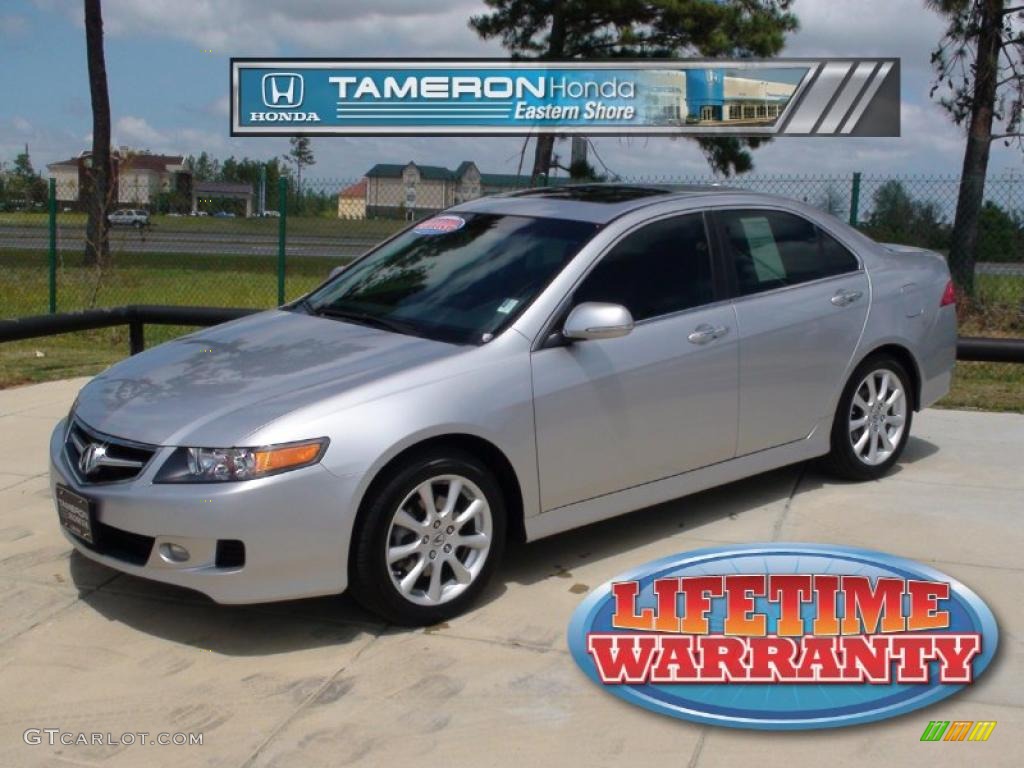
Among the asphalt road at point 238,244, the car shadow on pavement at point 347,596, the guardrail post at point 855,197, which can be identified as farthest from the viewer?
the asphalt road at point 238,244

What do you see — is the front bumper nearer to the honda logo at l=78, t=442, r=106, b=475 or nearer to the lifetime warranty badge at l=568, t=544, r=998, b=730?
the honda logo at l=78, t=442, r=106, b=475

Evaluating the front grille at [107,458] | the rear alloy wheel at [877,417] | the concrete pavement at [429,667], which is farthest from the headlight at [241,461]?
the rear alloy wheel at [877,417]

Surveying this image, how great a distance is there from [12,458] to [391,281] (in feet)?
9.82

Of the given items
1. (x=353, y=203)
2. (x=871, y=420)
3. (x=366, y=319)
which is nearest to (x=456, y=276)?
(x=366, y=319)

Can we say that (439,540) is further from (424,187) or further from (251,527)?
(424,187)

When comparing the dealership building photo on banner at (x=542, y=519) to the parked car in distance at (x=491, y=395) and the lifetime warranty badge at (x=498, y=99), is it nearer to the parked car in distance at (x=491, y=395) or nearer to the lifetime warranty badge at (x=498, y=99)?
the parked car in distance at (x=491, y=395)

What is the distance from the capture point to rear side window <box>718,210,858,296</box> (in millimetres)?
6125

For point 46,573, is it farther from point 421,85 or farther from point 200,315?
point 421,85

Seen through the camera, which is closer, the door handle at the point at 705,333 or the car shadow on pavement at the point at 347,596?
the car shadow on pavement at the point at 347,596

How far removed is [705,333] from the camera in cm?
571

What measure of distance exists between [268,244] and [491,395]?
1442cm

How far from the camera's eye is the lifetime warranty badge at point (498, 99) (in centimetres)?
1998

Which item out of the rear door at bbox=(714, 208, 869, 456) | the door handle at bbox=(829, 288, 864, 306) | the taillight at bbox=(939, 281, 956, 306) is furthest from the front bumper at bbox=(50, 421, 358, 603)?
the taillight at bbox=(939, 281, 956, 306)

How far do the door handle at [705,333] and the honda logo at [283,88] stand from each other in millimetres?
15748
